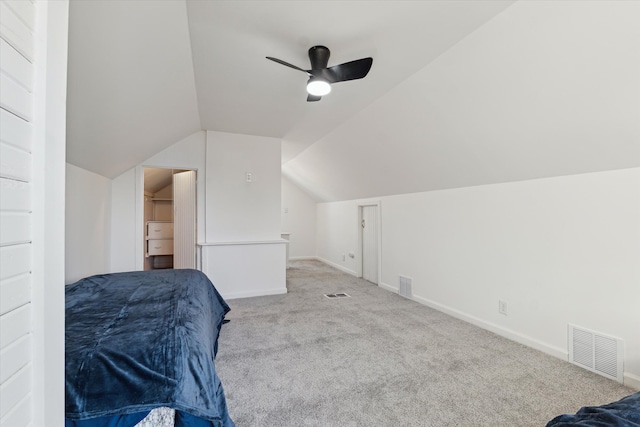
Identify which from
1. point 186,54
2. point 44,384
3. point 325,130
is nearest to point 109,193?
point 186,54

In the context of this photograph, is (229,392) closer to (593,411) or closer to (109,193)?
(593,411)

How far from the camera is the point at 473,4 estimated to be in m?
1.83

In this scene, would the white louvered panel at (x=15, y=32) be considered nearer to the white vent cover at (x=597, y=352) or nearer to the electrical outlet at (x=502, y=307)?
the white vent cover at (x=597, y=352)

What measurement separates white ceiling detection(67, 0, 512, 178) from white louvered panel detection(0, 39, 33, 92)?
1.03 m

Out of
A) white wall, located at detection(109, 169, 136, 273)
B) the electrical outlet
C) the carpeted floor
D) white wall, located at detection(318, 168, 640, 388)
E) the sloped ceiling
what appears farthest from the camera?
white wall, located at detection(109, 169, 136, 273)

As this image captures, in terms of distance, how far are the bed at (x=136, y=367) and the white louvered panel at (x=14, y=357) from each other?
758 millimetres

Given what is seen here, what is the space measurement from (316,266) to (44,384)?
6.47 m

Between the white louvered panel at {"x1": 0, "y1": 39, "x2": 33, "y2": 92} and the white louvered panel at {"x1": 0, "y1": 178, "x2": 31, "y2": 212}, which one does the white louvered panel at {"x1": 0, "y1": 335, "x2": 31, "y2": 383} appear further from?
the white louvered panel at {"x1": 0, "y1": 39, "x2": 33, "y2": 92}

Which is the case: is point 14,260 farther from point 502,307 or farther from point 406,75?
point 502,307

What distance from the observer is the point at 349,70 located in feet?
7.16

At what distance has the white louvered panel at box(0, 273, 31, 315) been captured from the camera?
656 mm

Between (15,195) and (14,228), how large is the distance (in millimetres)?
79

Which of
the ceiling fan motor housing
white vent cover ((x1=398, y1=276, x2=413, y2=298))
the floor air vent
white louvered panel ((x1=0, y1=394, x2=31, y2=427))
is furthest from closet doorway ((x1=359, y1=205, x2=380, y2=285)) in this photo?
white louvered panel ((x1=0, y1=394, x2=31, y2=427))

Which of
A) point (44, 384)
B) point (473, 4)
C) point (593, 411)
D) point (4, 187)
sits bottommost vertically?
point (593, 411)
